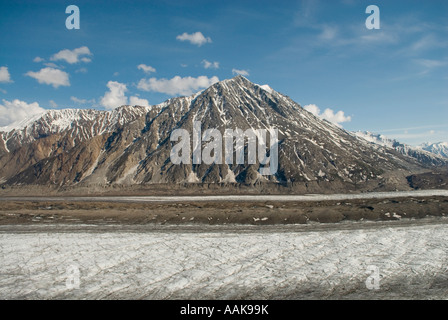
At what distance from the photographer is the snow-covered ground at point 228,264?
17172mm

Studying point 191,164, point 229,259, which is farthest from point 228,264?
point 191,164

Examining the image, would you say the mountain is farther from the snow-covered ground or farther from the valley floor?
the snow-covered ground

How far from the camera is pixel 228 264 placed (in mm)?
21281

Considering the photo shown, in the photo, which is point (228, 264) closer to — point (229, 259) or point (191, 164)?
point (229, 259)

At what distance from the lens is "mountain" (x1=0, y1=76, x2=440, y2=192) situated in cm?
10912

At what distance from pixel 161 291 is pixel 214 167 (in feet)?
327

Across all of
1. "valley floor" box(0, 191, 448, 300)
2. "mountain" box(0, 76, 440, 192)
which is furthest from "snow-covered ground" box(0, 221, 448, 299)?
"mountain" box(0, 76, 440, 192)

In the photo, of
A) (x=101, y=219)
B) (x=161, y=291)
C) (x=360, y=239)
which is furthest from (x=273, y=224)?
(x=101, y=219)

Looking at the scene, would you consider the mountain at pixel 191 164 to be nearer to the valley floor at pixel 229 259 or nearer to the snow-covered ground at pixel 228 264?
the valley floor at pixel 229 259

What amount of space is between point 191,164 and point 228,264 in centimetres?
10255

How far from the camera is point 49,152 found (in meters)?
162

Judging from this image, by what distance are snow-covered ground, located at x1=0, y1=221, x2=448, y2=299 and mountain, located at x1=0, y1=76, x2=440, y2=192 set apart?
237ft

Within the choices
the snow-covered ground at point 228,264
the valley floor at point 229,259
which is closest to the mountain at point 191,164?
the valley floor at point 229,259

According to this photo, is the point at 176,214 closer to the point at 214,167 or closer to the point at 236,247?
the point at 236,247
